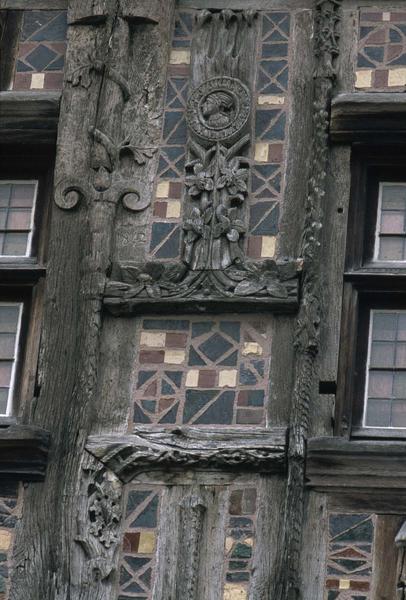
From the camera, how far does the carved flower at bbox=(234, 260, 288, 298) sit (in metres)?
13.2

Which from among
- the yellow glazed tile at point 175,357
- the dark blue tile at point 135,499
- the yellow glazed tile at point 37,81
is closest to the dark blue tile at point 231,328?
the yellow glazed tile at point 175,357

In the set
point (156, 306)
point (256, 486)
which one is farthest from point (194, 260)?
point (256, 486)

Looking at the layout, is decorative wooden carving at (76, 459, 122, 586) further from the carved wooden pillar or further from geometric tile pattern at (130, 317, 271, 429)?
geometric tile pattern at (130, 317, 271, 429)

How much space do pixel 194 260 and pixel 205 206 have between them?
0.32m

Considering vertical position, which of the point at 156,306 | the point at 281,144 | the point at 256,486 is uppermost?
the point at 281,144

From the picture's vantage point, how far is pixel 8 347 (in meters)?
13.6

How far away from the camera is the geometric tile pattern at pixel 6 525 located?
12.9 m

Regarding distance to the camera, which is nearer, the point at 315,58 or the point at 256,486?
the point at 256,486

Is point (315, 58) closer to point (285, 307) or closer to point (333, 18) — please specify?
point (333, 18)

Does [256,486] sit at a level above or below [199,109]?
below

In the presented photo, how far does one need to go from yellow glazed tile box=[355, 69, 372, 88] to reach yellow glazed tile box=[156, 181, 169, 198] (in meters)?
1.13

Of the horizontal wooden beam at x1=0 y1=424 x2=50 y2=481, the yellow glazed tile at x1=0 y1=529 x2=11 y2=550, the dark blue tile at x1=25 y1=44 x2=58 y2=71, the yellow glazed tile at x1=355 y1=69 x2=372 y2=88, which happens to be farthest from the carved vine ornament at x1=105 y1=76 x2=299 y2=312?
the yellow glazed tile at x1=0 y1=529 x2=11 y2=550

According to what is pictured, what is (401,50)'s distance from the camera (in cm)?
1383

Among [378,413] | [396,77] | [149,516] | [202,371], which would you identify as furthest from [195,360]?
[396,77]
